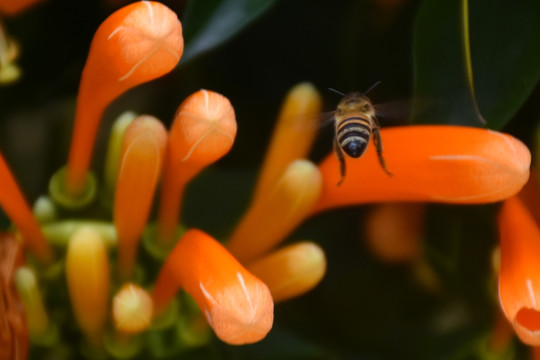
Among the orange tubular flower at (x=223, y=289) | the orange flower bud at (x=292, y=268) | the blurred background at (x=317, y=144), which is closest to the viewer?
the orange tubular flower at (x=223, y=289)

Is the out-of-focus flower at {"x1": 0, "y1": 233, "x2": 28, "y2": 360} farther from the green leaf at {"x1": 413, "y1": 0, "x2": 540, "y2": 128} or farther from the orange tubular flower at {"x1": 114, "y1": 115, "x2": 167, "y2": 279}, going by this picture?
the green leaf at {"x1": 413, "y1": 0, "x2": 540, "y2": 128}

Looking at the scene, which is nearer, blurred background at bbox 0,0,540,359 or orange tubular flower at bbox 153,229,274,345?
orange tubular flower at bbox 153,229,274,345

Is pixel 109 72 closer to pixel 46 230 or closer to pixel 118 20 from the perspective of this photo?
pixel 118 20

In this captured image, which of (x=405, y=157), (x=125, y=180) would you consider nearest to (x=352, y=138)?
(x=405, y=157)

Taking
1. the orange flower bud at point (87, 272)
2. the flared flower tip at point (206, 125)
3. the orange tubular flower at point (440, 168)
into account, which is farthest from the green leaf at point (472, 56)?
the orange flower bud at point (87, 272)

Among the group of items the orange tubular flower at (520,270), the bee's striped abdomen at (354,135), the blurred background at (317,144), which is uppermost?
the bee's striped abdomen at (354,135)

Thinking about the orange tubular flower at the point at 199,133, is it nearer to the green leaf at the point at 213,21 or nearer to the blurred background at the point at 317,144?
the green leaf at the point at 213,21

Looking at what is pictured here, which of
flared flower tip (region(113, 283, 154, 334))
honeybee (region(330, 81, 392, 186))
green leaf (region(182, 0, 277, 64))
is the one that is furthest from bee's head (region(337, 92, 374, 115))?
flared flower tip (region(113, 283, 154, 334))
